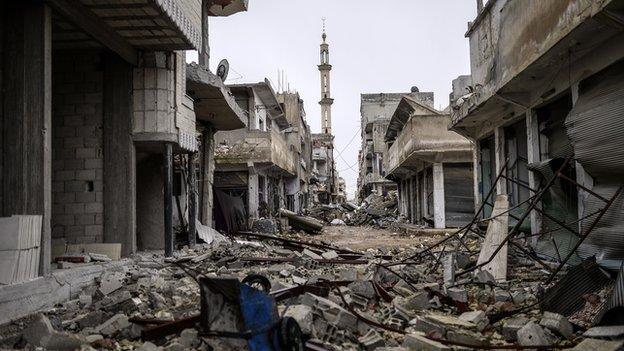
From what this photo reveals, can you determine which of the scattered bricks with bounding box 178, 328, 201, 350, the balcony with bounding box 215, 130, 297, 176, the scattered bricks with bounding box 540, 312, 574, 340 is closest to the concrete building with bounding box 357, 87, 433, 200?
the balcony with bounding box 215, 130, 297, 176

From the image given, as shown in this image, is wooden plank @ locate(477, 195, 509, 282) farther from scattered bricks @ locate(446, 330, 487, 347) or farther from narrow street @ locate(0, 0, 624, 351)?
scattered bricks @ locate(446, 330, 487, 347)

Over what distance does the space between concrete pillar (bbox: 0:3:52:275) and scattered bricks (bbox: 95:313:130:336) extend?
6.43 ft

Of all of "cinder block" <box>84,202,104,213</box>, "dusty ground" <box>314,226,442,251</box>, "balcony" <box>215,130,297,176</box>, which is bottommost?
"dusty ground" <box>314,226,442,251</box>

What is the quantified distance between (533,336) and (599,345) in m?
0.62

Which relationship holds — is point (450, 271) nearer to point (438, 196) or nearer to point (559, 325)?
point (559, 325)

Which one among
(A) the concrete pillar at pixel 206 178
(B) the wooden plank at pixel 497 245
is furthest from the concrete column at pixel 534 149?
(A) the concrete pillar at pixel 206 178

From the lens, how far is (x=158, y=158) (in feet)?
36.1

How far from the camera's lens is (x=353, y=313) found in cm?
487

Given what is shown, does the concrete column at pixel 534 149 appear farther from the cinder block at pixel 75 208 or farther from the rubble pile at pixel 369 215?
the rubble pile at pixel 369 215

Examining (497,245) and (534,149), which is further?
(534,149)

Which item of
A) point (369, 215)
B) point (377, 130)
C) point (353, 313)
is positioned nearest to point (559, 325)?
point (353, 313)

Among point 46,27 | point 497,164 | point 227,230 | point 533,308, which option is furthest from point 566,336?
point 227,230

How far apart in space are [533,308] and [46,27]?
23.0 feet

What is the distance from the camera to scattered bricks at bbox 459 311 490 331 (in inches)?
189
